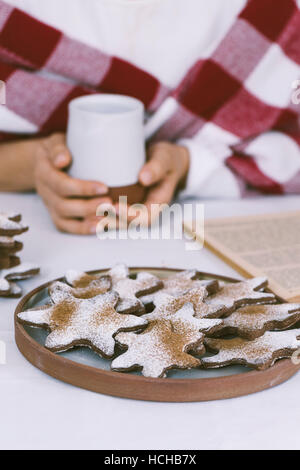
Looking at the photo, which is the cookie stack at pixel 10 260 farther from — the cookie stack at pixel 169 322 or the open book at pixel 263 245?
the open book at pixel 263 245

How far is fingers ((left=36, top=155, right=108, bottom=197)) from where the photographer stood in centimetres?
87

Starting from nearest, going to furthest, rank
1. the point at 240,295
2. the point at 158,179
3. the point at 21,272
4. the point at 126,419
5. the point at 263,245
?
the point at 126,419, the point at 240,295, the point at 21,272, the point at 263,245, the point at 158,179

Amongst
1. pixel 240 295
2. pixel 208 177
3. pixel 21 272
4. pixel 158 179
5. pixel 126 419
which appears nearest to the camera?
pixel 126 419

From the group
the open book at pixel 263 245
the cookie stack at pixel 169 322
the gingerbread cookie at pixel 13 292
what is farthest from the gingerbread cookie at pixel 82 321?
the open book at pixel 263 245

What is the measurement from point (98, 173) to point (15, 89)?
27cm

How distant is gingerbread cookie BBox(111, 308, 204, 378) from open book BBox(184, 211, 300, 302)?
7.3 inches

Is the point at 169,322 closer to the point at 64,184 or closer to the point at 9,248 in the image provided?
the point at 9,248

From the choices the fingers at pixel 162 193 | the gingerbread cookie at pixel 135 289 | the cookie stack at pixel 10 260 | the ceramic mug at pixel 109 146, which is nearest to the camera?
the gingerbread cookie at pixel 135 289

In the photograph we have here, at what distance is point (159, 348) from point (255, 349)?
0.08 m

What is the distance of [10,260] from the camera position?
74 cm

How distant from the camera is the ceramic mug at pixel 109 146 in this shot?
0.84 meters

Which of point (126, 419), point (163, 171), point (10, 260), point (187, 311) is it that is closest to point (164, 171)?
point (163, 171)

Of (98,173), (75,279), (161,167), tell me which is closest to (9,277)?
(75,279)

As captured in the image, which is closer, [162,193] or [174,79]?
[162,193]
